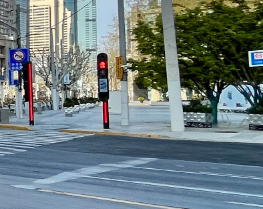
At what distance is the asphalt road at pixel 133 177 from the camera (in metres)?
8.50

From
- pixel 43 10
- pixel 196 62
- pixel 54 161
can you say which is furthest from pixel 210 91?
pixel 43 10

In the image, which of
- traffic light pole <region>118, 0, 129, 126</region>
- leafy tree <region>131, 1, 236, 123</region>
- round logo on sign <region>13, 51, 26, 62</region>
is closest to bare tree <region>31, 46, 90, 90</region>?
round logo on sign <region>13, 51, 26, 62</region>

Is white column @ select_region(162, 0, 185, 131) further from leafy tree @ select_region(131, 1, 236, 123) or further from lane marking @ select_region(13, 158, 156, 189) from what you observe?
lane marking @ select_region(13, 158, 156, 189)

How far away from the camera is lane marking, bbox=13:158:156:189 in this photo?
34.1 feet

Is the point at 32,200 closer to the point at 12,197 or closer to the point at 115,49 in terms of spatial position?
the point at 12,197

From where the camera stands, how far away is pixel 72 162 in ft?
45.0

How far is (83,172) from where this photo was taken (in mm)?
11844

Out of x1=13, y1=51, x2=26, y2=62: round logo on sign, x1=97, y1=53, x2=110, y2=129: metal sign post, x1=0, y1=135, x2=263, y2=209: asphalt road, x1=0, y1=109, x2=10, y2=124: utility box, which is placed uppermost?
x1=13, y1=51, x2=26, y2=62: round logo on sign

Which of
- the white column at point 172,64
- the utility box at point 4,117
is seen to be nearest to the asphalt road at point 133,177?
the white column at point 172,64

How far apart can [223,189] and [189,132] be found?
13.5 m

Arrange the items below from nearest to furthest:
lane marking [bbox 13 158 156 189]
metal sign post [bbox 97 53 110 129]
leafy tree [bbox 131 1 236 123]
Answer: lane marking [bbox 13 158 156 189] < leafy tree [bbox 131 1 236 123] < metal sign post [bbox 97 53 110 129]

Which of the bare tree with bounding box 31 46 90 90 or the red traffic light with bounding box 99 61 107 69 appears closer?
the red traffic light with bounding box 99 61 107 69

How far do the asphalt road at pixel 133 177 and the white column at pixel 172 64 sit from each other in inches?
226

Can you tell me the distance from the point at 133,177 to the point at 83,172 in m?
1.37
